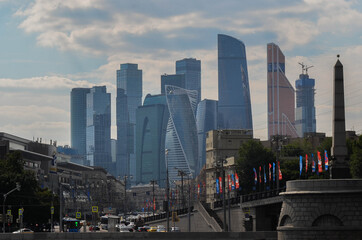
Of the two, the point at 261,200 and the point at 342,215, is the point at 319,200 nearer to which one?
the point at 342,215

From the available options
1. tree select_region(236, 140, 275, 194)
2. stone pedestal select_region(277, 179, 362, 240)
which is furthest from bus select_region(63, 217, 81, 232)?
stone pedestal select_region(277, 179, 362, 240)

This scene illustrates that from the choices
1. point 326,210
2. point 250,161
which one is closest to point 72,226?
point 250,161

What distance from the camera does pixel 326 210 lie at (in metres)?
67.5

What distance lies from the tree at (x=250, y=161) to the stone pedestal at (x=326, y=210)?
108 metres

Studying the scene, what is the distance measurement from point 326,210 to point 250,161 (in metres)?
112

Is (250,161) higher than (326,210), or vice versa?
(250,161)

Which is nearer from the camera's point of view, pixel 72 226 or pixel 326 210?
pixel 326 210

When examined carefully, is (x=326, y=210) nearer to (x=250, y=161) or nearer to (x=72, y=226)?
(x=72, y=226)

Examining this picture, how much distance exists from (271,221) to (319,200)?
5549cm

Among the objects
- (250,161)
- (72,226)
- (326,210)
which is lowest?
(72,226)

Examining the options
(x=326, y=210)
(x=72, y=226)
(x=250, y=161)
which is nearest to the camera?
(x=326, y=210)

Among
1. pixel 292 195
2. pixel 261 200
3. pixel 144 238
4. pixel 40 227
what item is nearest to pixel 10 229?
pixel 40 227

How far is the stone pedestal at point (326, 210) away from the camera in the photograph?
219 feet

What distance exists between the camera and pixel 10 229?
135m
